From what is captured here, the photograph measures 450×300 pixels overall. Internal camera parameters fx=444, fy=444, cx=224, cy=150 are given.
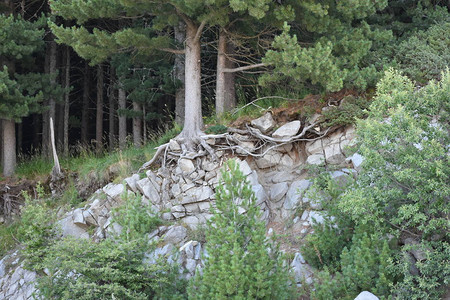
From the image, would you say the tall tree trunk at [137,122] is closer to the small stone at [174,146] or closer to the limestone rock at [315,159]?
the small stone at [174,146]

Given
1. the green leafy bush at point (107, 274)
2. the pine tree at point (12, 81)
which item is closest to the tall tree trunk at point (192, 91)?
the green leafy bush at point (107, 274)

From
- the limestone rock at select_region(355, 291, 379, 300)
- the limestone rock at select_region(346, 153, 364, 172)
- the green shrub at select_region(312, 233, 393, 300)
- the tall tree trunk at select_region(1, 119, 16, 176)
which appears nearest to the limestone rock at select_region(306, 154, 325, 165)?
the limestone rock at select_region(346, 153, 364, 172)

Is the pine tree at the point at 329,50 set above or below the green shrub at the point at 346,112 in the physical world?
above

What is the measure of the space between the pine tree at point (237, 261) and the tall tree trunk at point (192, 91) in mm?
3758

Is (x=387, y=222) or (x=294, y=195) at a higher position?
(x=387, y=222)

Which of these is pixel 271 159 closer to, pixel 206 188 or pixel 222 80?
pixel 206 188

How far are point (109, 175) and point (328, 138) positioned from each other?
5342 millimetres

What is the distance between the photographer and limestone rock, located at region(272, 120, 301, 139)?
912 centimetres

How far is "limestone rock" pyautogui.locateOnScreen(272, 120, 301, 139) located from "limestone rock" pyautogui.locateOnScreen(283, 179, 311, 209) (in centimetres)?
102

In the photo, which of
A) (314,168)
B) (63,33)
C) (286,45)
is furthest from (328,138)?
(63,33)

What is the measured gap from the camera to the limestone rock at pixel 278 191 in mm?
8773

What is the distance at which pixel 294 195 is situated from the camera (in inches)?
335

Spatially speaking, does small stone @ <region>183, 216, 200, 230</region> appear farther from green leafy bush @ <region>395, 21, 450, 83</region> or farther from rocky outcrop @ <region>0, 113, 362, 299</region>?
green leafy bush @ <region>395, 21, 450, 83</region>

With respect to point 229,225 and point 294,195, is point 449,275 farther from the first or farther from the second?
point 294,195
